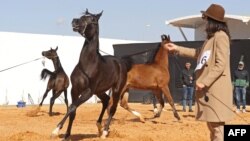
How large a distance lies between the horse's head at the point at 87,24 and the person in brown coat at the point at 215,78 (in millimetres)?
4280

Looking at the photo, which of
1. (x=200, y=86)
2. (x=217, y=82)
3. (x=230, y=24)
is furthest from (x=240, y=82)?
(x=200, y=86)

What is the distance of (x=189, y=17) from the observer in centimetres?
3138

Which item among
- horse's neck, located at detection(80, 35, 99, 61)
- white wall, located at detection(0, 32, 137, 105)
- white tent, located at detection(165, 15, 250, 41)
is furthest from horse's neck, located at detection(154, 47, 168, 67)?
white tent, located at detection(165, 15, 250, 41)

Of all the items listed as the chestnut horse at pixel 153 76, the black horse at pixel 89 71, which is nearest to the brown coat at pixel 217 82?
the black horse at pixel 89 71

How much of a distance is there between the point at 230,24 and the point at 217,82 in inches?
1037

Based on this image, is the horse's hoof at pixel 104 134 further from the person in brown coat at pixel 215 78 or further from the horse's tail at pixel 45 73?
the horse's tail at pixel 45 73

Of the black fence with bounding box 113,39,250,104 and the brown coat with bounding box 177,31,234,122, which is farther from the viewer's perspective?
the black fence with bounding box 113,39,250,104

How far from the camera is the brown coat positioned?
5.52 metres

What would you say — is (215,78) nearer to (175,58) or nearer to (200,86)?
(200,86)

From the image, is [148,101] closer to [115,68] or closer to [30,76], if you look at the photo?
[30,76]

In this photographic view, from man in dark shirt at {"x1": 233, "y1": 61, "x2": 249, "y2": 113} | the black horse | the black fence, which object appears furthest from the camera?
the black fence

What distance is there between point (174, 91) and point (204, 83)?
1968 centimetres

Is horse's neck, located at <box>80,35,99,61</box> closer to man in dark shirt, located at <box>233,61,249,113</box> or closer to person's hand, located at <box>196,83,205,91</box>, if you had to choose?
person's hand, located at <box>196,83,205,91</box>

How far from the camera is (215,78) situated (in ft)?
18.1
